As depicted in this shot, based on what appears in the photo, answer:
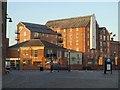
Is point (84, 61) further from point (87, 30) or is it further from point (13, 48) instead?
point (13, 48)

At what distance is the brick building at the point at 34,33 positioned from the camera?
4225 inches

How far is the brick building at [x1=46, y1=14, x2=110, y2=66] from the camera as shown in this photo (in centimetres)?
11012

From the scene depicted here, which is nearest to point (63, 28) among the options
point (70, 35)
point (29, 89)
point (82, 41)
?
point (70, 35)

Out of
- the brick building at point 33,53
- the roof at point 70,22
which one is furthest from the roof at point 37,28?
the brick building at point 33,53

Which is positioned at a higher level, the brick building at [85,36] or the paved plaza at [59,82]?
the brick building at [85,36]

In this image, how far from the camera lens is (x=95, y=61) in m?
114

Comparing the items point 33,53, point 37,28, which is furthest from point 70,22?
point 33,53

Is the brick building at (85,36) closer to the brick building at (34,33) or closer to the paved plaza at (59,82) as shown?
the brick building at (34,33)

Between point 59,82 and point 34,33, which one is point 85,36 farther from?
point 59,82

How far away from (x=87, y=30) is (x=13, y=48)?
1275 inches

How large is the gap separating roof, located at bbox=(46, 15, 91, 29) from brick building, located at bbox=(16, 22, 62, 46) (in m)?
5.33

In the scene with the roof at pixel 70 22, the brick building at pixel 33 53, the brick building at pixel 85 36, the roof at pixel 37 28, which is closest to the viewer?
the brick building at pixel 33 53

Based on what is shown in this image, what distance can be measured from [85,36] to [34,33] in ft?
62.3

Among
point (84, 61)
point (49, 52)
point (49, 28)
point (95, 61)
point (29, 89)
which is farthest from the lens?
point (49, 28)
